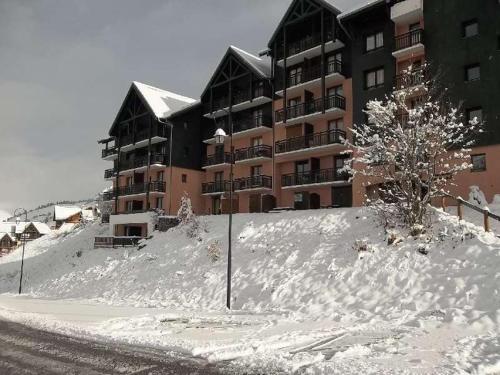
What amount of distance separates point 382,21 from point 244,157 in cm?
1492

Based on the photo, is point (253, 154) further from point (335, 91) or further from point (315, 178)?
Result: point (335, 91)

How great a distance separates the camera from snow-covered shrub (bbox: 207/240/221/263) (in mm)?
22638

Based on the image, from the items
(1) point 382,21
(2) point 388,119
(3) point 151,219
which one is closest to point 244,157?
(3) point 151,219

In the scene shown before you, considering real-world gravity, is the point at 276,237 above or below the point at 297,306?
above

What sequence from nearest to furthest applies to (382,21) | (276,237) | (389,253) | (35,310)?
(389,253) < (35,310) < (276,237) < (382,21)

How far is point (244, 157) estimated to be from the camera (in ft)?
120

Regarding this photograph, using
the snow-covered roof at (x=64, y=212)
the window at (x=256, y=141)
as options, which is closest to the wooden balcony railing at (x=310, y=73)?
the window at (x=256, y=141)

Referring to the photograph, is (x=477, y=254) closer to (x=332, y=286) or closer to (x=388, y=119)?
(x=332, y=286)

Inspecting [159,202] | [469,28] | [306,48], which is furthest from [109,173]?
[469,28]

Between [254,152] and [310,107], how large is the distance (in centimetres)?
617

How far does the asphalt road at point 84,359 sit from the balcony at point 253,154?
25.3 meters

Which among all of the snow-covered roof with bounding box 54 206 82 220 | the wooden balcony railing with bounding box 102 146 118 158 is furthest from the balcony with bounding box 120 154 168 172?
the snow-covered roof with bounding box 54 206 82 220

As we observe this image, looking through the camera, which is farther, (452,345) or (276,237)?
(276,237)

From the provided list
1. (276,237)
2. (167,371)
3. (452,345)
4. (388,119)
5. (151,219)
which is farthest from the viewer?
(151,219)
